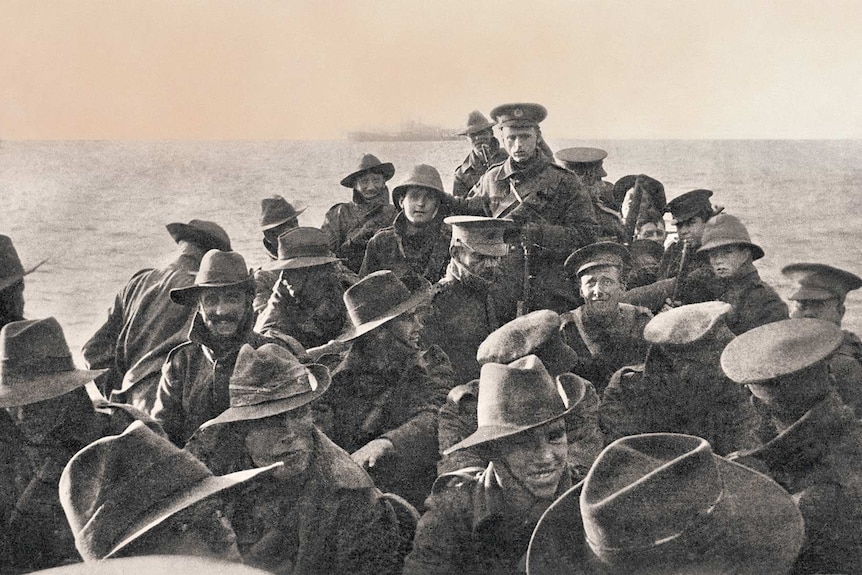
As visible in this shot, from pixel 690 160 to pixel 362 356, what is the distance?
9383 mm

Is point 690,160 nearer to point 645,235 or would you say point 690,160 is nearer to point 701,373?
point 645,235

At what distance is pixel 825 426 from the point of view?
3410 mm

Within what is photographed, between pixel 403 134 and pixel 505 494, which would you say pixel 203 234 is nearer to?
pixel 403 134

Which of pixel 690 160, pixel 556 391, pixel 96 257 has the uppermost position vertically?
pixel 556 391

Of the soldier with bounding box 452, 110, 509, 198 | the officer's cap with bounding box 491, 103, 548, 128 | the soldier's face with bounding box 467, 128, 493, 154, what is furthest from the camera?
the soldier's face with bounding box 467, 128, 493, 154

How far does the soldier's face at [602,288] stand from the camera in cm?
544

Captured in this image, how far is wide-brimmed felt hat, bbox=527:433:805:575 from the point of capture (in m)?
2.69

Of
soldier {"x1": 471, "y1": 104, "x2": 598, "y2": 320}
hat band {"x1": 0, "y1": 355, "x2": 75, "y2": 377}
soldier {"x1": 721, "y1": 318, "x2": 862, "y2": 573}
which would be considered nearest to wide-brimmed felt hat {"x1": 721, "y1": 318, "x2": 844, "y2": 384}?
soldier {"x1": 721, "y1": 318, "x2": 862, "y2": 573}

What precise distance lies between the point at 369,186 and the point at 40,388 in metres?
4.43

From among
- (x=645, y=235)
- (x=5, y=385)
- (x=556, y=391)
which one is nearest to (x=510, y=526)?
(x=556, y=391)

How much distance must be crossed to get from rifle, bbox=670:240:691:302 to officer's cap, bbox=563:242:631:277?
1.39 metres

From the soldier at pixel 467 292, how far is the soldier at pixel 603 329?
2.34ft

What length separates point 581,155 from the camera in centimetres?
849

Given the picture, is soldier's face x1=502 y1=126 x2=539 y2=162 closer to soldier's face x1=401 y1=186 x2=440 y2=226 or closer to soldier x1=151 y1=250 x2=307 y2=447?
soldier's face x1=401 y1=186 x2=440 y2=226
